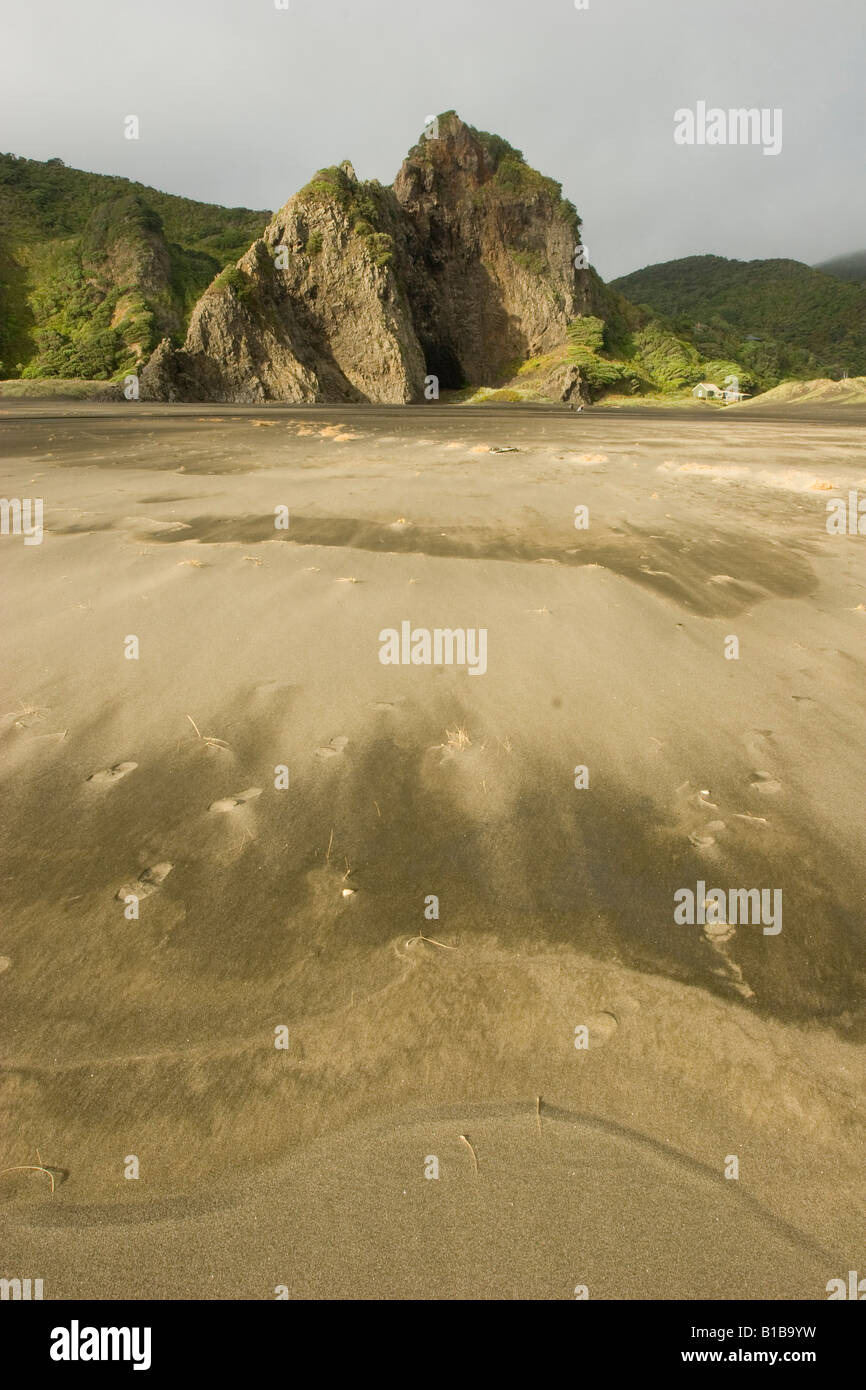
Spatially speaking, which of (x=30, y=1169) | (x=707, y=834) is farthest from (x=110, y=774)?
(x=707, y=834)

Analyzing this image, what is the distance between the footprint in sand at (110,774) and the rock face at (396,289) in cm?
4104

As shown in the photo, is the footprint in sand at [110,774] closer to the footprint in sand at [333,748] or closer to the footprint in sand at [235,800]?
the footprint in sand at [235,800]

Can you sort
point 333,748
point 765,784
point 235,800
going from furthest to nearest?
1. point 333,748
2. point 765,784
3. point 235,800

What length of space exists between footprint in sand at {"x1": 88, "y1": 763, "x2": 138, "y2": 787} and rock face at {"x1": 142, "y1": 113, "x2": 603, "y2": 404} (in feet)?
135

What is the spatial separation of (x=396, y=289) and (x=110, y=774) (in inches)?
2045

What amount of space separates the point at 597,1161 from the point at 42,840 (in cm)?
256

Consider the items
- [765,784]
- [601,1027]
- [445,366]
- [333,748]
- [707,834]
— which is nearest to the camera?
[601,1027]

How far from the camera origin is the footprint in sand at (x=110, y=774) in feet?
10.5

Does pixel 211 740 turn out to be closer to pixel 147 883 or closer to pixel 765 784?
pixel 147 883

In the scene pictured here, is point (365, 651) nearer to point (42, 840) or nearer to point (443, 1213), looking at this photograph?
point (42, 840)

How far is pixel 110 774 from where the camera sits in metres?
3.27

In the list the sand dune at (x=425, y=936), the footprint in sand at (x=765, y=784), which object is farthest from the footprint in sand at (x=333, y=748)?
the footprint in sand at (x=765, y=784)

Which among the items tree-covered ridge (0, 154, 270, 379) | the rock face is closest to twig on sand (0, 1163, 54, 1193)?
the rock face

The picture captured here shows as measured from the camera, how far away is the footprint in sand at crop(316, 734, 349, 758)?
134 inches
